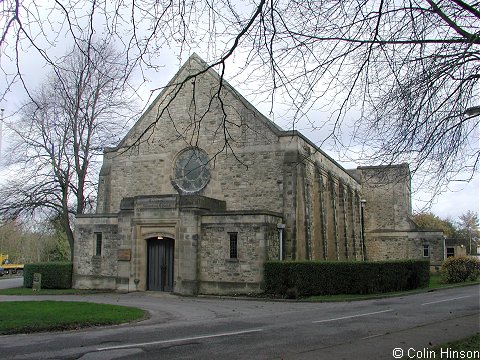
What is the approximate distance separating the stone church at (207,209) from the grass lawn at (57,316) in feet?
22.7

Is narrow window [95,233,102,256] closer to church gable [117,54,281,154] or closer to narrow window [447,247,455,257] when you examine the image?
church gable [117,54,281,154]

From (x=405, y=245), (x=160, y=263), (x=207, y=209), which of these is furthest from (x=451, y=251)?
(x=160, y=263)

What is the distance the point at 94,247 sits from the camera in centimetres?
2683

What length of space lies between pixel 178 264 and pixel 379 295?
9.48 m

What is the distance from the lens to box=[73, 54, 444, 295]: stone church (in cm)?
2352

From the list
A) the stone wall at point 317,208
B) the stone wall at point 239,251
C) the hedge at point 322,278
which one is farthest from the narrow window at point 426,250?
the stone wall at point 239,251

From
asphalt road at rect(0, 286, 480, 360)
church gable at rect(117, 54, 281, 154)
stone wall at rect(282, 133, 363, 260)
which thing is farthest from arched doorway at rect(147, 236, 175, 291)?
asphalt road at rect(0, 286, 480, 360)

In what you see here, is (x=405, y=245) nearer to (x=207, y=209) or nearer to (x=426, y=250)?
(x=426, y=250)

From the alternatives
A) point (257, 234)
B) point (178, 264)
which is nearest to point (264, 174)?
point (257, 234)

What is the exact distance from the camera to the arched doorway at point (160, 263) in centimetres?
2467

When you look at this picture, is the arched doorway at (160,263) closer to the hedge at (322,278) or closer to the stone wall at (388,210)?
the hedge at (322,278)

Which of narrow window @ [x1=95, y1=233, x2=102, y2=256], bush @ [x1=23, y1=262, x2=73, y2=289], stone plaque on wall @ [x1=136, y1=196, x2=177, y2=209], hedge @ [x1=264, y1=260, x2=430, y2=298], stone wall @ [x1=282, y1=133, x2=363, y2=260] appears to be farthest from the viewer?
bush @ [x1=23, y1=262, x2=73, y2=289]

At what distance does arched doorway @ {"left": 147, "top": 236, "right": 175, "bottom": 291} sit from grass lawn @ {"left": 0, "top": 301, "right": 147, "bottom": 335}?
8.06 metres

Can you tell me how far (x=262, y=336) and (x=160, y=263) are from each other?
49.6ft
